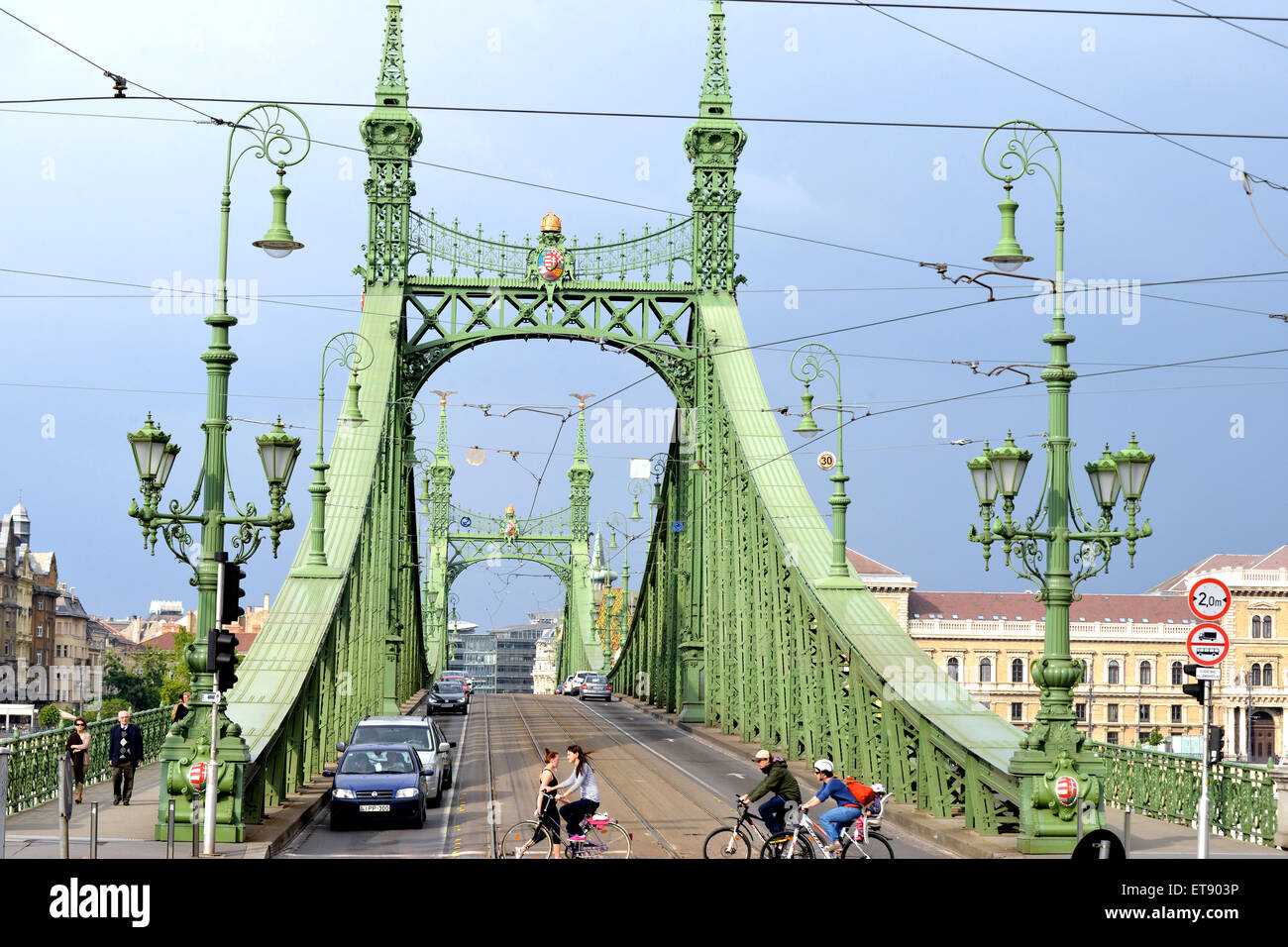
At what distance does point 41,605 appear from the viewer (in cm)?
12456

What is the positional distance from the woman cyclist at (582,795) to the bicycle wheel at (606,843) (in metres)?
0.14

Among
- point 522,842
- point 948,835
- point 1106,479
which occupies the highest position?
point 1106,479

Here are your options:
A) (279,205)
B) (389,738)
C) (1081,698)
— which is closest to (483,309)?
(389,738)

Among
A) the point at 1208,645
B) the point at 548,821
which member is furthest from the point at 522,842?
the point at 1208,645

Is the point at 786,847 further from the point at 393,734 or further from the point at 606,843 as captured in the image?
the point at 393,734

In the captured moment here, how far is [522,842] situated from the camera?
65.1 ft

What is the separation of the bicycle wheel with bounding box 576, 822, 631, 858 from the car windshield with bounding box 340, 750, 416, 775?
16.6 ft

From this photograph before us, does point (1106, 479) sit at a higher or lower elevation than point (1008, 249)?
lower

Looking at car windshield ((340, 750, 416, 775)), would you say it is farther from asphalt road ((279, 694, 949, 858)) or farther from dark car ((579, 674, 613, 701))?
dark car ((579, 674, 613, 701))

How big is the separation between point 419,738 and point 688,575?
1768cm

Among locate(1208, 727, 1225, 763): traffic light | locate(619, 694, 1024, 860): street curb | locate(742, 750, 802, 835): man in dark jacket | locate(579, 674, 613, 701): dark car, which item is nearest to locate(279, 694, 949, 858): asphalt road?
locate(619, 694, 1024, 860): street curb

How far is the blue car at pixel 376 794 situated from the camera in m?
23.6

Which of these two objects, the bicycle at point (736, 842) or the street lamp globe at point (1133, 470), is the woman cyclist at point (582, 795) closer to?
the bicycle at point (736, 842)

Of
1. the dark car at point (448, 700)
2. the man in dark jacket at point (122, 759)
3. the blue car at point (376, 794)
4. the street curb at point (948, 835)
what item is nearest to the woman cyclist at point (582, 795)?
the street curb at point (948, 835)
